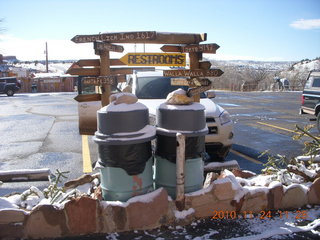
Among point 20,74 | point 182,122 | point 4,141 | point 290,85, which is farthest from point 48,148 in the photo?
point 20,74

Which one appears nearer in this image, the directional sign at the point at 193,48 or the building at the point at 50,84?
the directional sign at the point at 193,48

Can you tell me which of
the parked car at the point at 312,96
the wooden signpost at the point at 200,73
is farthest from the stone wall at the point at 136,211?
the parked car at the point at 312,96

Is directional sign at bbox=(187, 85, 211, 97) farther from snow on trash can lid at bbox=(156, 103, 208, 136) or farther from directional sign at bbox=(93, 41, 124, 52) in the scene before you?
directional sign at bbox=(93, 41, 124, 52)

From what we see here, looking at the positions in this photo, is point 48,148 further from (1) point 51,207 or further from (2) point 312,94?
(2) point 312,94

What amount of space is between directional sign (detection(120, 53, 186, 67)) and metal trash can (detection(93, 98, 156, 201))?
4.37ft

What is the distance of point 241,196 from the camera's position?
362 centimetres

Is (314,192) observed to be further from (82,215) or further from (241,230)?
(82,215)

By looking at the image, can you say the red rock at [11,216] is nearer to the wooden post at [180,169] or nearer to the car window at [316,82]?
the wooden post at [180,169]

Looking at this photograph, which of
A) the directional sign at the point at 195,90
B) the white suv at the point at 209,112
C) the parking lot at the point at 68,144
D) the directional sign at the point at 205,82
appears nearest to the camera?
the directional sign at the point at 195,90

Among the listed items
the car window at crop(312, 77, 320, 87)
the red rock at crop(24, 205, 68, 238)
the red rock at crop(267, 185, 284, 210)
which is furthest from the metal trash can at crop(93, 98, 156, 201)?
the car window at crop(312, 77, 320, 87)

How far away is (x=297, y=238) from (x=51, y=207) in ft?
8.66

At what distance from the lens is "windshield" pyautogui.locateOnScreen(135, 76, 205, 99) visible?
22.5ft

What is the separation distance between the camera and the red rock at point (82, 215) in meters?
3.14

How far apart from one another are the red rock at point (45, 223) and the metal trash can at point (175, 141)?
1.25 m
